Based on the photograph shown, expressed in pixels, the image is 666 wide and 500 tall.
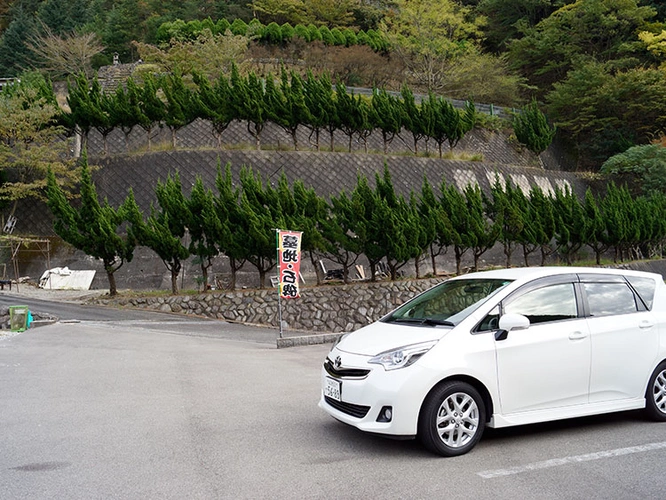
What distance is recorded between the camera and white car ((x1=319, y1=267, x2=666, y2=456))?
4.84 meters

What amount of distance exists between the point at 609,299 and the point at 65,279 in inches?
823

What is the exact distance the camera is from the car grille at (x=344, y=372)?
4998mm

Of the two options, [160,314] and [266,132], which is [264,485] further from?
[266,132]

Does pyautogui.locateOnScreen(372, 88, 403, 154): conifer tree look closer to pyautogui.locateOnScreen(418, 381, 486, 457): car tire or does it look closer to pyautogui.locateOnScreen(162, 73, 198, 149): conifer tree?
pyautogui.locateOnScreen(162, 73, 198, 149): conifer tree

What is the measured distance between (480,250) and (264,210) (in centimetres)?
935

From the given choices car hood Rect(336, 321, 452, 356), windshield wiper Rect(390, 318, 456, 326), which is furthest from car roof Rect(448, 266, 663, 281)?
car hood Rect(336, 321, 452, 356)

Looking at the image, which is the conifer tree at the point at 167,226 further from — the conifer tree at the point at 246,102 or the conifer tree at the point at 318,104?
the conifer tree at the point at 318,104

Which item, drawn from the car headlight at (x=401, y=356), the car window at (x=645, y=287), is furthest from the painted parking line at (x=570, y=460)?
the car window at (x=645, y=287)

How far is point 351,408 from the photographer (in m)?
5.07

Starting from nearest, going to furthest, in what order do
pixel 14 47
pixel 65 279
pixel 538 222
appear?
1. pixel 65 279
2. pixel 538 222
3. pixel 14 47

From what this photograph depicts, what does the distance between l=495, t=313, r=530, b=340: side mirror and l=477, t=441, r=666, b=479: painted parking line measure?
1.10 m

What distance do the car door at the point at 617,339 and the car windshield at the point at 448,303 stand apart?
1060 mm

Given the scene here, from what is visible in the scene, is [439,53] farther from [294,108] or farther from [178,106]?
[178,106]

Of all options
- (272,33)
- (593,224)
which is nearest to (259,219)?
(593,224)
